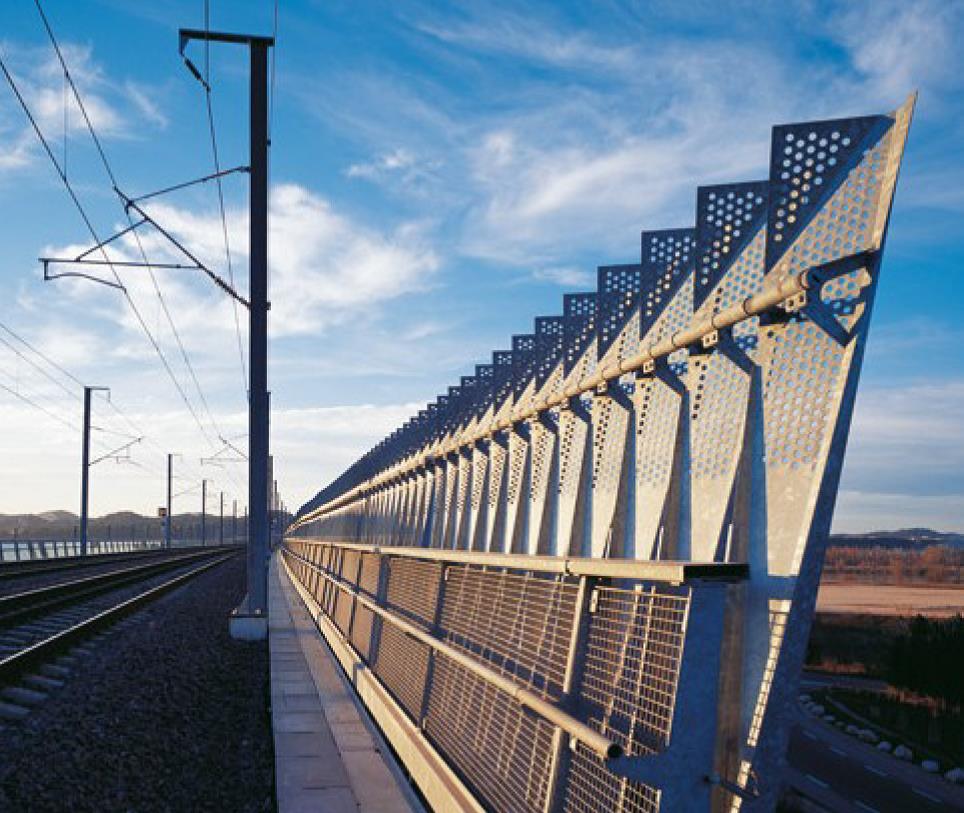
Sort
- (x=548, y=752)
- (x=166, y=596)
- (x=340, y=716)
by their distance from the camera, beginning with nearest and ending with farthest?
(x=548, y=752) → (x=340, y=716) → (x=166, y=596)

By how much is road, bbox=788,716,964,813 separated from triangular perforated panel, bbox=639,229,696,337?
2919cm

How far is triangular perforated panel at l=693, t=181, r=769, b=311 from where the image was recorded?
4621 millimetres

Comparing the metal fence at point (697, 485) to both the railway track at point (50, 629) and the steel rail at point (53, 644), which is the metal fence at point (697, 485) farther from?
the steel rail at point (53, 644)

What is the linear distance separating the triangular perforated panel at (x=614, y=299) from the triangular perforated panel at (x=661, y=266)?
0.59 metres

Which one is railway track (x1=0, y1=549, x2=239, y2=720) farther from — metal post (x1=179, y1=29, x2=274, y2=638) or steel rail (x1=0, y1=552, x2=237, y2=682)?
metal post (x1=179, y1=29, x2=274, y2=638)

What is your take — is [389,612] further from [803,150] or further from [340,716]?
[803,150]

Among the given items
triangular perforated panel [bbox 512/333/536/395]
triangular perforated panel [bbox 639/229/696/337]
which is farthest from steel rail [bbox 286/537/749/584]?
triangular perforated panel [bbox 512/333/536/395]

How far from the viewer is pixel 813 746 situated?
3794cm

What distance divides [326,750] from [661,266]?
5.01 meters

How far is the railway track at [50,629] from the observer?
11.2m

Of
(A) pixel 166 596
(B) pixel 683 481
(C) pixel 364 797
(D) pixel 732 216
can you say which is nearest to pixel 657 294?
(D) pixel 732 216

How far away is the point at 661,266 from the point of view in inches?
224

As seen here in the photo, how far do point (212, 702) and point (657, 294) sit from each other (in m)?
7.68

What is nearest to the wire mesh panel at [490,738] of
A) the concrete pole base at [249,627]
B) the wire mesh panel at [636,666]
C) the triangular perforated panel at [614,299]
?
the wire mesh panel at [636,666]
